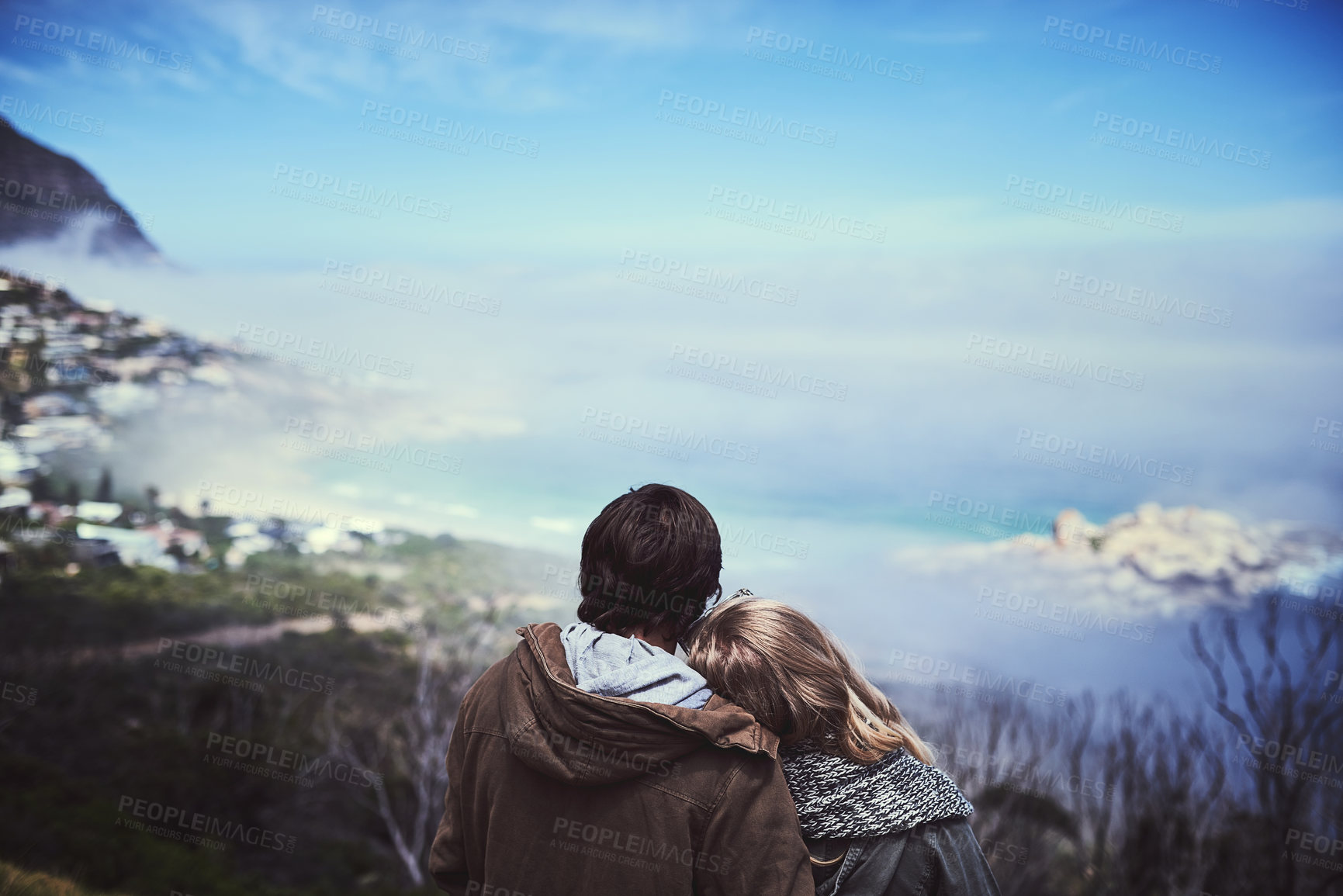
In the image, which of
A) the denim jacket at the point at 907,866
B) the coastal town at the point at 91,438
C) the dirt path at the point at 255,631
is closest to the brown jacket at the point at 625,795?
the denim jacket at the point at 907,866

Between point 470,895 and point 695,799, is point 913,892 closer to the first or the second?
point 695,799

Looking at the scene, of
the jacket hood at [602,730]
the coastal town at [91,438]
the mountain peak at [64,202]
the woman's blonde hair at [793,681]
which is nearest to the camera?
the jacket hood at [602,730]

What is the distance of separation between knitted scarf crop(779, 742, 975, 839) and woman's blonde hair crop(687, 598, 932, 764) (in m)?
0.03

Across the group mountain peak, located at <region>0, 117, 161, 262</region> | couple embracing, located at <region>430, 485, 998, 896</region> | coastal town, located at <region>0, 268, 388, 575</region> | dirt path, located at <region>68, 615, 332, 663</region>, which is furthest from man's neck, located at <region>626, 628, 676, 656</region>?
mountain peak, located at <region>0, 117, 161, 262</region>

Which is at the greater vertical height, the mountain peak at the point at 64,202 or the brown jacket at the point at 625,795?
the mountain peak at the point at 64,202

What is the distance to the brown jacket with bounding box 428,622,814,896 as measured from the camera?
1.42 meters

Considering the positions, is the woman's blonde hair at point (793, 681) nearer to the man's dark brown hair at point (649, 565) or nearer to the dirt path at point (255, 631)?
the man's dark brown hair at point (649, 565)

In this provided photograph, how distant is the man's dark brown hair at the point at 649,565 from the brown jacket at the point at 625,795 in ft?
0.41

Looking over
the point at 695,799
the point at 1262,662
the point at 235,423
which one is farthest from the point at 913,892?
the point at 235,423

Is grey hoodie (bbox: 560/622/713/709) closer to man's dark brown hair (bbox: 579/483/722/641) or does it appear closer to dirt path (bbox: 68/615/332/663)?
man's dark brown hair (bbox: 579/483/722/641)

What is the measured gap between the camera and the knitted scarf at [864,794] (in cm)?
150

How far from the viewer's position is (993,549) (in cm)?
840

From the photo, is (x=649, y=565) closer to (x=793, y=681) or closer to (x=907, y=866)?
(x=793, y=681)

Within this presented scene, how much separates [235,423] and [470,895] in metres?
10.4
